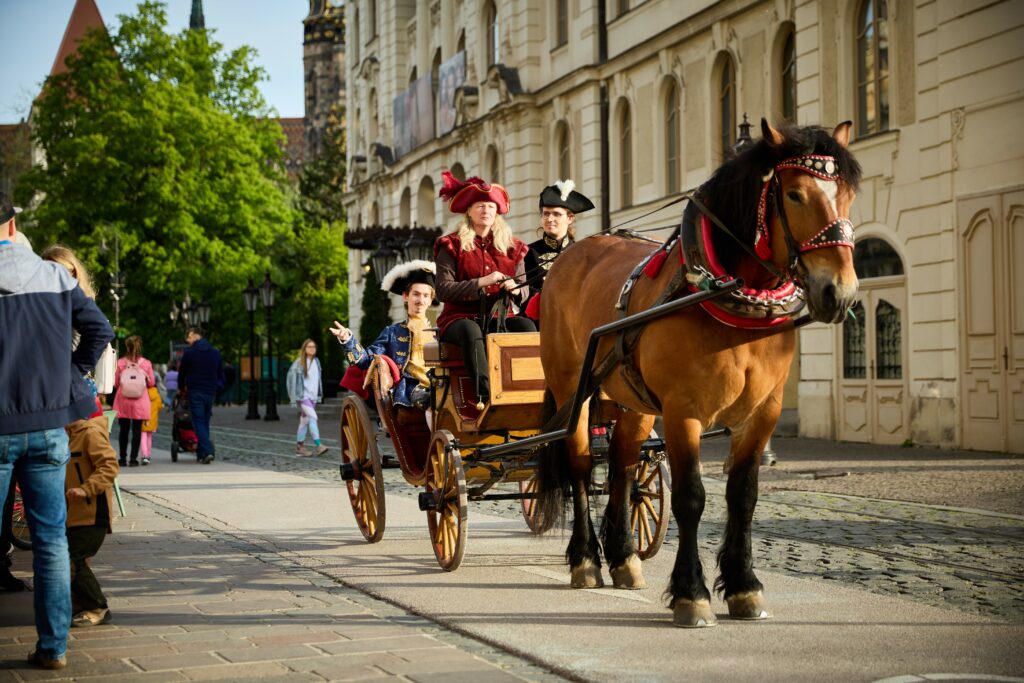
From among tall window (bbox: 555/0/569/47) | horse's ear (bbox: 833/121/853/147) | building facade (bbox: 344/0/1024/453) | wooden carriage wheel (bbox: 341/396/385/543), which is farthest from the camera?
tall window (bbox: 555/0/569/47)

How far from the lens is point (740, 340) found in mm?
5996

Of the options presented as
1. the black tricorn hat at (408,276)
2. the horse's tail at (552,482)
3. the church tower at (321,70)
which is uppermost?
the church tower at (321,70)

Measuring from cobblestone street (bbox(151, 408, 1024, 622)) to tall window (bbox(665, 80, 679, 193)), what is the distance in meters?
12.0

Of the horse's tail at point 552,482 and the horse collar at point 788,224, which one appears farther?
the horse's tail at point 552,482

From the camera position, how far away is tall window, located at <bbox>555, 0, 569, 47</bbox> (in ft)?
105

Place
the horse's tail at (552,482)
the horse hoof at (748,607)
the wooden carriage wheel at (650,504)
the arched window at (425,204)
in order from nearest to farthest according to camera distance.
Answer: the horse hoof at (748,607), the horse's tail at (552,482), the wooden carriage wheel at (650,504), the arched window at (425,204)

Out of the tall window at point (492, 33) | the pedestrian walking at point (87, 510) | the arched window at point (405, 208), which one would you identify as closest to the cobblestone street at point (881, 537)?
the pedestrian walking at point (87, 510)

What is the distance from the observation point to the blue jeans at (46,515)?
5.40 meters

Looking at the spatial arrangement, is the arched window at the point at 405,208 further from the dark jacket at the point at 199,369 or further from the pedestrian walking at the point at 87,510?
the pedestrian walking at the point at 87,510

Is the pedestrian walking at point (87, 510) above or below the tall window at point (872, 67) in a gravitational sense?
below

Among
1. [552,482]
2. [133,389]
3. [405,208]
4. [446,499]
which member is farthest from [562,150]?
[552,482]

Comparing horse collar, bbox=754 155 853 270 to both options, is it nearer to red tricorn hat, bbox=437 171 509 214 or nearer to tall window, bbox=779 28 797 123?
red tricorn hat, bbox=437 171 509 214

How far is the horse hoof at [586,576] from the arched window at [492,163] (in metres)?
28.9

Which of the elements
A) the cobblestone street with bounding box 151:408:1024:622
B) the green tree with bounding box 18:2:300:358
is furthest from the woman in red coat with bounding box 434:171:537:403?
the green tree with bounding box 18:2:300:358
